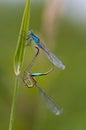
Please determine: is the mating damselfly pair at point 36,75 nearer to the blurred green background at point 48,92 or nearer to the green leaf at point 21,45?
the green leaf at point 21,45

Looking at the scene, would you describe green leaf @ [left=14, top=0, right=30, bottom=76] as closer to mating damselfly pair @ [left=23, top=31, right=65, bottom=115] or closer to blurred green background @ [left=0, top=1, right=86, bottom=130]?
mating damselfly pair @ [left=23, top=31, right=65, bottom=115]

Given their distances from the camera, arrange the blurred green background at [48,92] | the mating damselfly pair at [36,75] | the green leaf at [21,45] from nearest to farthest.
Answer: the green leaf at [21,45]
the mating damselfly pair at [36,75]
the blurred green background at [48,92]

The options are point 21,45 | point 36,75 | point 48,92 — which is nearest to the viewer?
point 21,45

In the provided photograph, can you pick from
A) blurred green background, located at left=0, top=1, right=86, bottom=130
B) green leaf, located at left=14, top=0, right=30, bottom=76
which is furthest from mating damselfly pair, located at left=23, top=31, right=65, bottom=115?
blurred green background, located at left=0, top=1, right=86, bottom=130

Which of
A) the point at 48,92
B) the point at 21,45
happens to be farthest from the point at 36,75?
the point at 48,92

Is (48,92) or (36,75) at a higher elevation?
(48,92)

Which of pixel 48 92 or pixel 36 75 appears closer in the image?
pixel 36 75

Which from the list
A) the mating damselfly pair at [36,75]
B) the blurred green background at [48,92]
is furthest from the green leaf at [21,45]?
the blurred green background at [48,92]

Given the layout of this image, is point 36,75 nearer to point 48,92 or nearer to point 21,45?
point 21,45

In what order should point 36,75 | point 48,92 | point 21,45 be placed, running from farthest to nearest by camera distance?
1. point 48,92
2. point 36,75
3. point 21,45

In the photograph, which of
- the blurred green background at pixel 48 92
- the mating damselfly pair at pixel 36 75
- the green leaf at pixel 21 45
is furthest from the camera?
the blurred green background at pixel 48 92

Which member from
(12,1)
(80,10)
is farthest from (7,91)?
(12,1)

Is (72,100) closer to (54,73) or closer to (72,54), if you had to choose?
(54,73)
